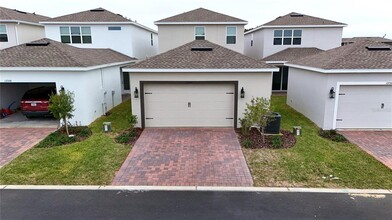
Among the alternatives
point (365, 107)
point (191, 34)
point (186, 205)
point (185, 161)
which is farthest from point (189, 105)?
point (191, 34)

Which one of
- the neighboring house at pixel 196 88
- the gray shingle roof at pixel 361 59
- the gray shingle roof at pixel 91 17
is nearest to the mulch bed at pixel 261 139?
the neighboring house at pixel 196 88

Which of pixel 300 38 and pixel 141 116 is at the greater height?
pixel 300 38

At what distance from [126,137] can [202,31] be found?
1392cm

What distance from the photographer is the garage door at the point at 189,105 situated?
12523 millimetres

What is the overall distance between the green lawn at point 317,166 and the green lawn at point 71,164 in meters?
4.43

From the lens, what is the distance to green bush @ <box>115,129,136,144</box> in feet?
35.4

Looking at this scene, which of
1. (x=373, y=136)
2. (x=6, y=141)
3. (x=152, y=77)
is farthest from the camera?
(x=152, y=77)

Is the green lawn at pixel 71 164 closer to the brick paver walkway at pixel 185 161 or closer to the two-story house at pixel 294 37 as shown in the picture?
the brick paver walkway at pixel 185 161

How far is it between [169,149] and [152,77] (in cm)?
379

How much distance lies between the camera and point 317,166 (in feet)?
27.9

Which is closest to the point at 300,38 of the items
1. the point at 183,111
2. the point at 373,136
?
the point at 373,136

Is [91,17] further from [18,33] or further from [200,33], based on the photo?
[200,33]

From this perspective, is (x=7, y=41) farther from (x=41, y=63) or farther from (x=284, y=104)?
(x=284, y=104)

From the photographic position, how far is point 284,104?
18391mm
